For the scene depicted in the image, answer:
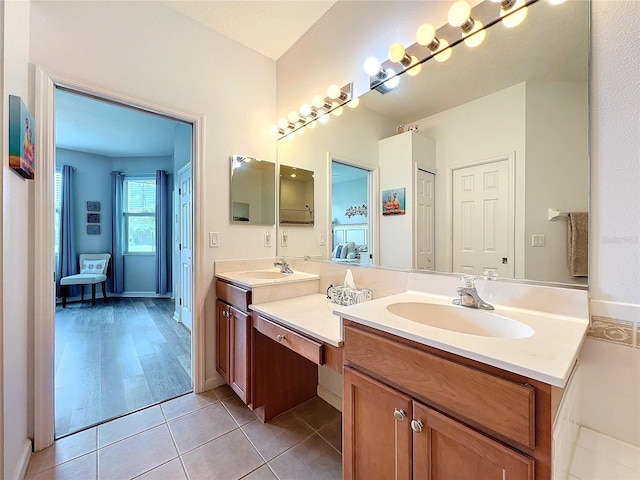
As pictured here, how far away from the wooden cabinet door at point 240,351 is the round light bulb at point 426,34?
5.83 feet

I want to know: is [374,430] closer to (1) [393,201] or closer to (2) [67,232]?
(1) [393,201]

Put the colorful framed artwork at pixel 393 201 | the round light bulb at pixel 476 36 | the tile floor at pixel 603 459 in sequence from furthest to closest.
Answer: the colorful framed artwork at pixel 393 201
the round light bulb at pixel 476 36
the tile floor at pixel 603 459

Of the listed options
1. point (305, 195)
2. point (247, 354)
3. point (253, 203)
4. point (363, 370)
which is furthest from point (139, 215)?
point (363, 370)

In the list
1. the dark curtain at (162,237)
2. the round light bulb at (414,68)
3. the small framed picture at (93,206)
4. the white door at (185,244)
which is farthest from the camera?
the dark curtain at (162,237)

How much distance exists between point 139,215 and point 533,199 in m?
5.89

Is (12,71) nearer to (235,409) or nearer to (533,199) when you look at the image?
(235,409)

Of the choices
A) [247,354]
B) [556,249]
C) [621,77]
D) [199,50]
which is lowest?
[247,354]

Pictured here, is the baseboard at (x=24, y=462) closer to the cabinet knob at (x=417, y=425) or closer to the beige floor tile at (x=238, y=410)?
the beige floor tile at (x=238, y=410)

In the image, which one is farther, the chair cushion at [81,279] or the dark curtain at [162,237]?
the dark curtain at [162,237]

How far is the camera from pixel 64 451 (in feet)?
4.72

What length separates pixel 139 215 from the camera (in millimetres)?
5105

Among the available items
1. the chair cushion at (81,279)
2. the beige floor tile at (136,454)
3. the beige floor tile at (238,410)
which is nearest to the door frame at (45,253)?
the beige floor tile at (136,454)

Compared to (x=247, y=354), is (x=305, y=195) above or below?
above

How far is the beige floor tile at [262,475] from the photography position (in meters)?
1.29
